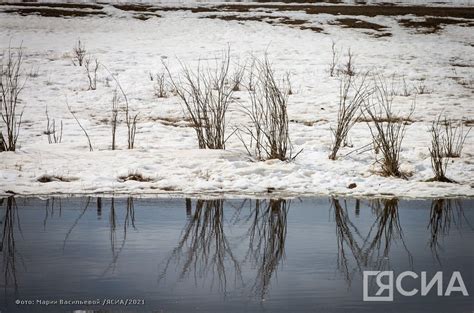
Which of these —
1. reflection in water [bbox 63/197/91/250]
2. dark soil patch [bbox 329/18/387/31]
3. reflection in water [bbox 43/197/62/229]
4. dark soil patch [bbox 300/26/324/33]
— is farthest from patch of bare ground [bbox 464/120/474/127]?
dark soil patch [bbox 329/18/387/31]

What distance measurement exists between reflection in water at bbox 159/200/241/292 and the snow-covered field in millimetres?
1373

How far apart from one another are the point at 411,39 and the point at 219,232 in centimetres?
2024

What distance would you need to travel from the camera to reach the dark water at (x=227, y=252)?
13.1 ft

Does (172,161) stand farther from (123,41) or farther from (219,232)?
(123,41)

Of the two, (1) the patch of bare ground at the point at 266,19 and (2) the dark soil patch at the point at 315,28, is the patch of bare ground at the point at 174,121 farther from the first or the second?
(1) the patch of bare ground at the point at 266,19

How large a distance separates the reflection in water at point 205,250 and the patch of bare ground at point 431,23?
855 inches

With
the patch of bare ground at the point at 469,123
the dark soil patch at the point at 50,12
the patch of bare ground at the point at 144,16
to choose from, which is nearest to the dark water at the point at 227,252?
the patch of bare ground at the point at 469,123

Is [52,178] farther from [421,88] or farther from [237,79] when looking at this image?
[421,88]

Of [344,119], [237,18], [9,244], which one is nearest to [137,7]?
[237,18]

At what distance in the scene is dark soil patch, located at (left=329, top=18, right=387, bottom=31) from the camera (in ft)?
87.3

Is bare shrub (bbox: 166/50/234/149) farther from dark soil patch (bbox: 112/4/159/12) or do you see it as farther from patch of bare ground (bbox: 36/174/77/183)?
dark soil patch (bbox: 112/4/159/12)

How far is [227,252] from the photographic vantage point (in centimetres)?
500

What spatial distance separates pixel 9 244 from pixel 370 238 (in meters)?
2.97

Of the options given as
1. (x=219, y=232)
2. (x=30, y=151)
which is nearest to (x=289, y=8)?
(x=30, y=151)
